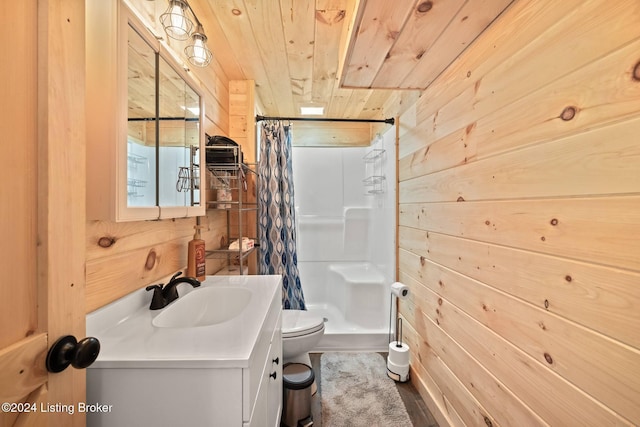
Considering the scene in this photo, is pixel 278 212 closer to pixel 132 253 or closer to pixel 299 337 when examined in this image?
pixel 299 337

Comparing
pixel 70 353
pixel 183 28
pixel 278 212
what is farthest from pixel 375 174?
pixel 70 353

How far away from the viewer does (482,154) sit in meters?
1.01

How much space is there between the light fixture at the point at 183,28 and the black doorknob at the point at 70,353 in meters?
1.10

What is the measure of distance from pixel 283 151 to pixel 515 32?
1655mm

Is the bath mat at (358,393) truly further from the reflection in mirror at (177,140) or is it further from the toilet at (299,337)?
the reflection in mirror at (177,140)

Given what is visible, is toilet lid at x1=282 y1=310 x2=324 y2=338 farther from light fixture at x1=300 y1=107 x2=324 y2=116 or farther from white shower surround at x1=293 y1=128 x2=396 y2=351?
light fixture at x1=300 y1=107 x2=324 y2=116

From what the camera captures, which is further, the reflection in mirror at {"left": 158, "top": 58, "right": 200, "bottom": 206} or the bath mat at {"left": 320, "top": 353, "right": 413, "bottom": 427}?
the bath mat at {"left": 320, "top": 353, "right": 413, "bottom": 427}

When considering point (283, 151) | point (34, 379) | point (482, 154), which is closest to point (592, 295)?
point (482, 154)

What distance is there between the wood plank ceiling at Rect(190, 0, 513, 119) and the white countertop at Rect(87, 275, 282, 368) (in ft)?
3.75

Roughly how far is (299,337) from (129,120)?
135 centimetres

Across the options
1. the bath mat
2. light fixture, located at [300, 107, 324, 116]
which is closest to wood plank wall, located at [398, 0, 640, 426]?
the bath mat

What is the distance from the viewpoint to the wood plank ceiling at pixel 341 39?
0.95 metres

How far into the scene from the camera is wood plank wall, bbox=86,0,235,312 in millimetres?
776

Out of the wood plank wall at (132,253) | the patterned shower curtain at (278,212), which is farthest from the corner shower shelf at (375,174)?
the wood plank wall at (132,253)
